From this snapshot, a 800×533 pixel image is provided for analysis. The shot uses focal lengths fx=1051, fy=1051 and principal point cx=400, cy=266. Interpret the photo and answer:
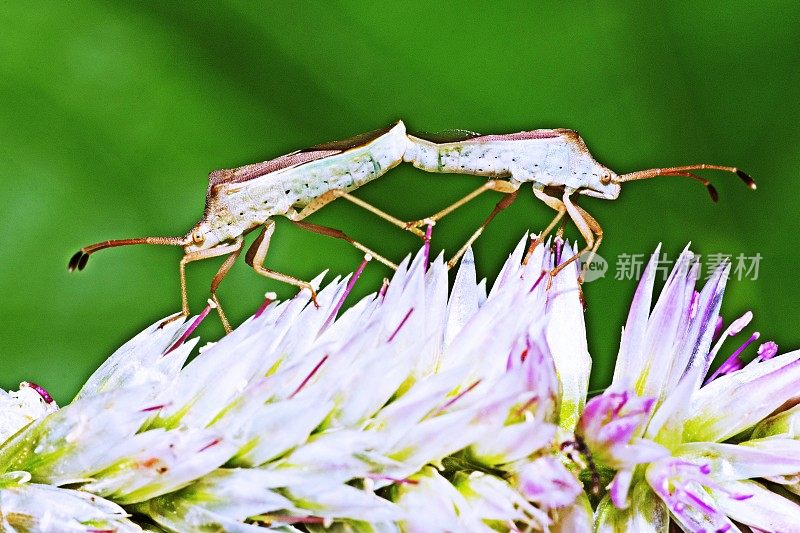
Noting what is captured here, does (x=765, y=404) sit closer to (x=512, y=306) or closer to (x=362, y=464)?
(x=512, y=306)

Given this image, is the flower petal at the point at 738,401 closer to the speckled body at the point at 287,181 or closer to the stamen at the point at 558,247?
the stamen at the point at 558,247

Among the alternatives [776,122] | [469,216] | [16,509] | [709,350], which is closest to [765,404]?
[709,350]

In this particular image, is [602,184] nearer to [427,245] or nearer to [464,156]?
[464,156]

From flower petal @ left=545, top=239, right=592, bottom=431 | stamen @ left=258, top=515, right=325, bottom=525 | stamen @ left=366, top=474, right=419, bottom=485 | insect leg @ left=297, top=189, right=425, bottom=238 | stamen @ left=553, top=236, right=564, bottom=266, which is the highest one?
stamen @ left=553, top=236, right=564, bottom=266

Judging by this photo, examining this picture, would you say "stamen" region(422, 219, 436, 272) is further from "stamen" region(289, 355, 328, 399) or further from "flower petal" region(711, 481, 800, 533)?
"flower petal" region(711, 481, 800, 533)

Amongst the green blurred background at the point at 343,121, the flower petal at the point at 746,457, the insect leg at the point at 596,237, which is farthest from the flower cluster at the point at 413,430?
the green blurred background at the point at 343,121

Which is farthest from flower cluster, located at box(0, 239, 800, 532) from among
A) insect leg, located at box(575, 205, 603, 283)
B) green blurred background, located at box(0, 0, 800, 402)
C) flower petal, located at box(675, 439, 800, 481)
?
green blurred background, located at box(0, 0, 800, 402)

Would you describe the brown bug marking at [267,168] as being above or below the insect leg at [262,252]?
above

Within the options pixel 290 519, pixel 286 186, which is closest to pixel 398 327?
pixel 290 519

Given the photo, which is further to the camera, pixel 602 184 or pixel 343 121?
pixel 343 121
